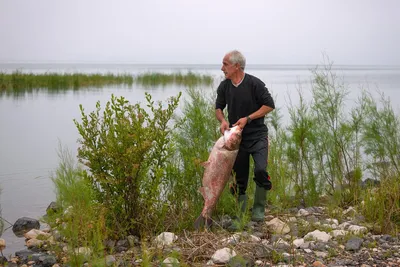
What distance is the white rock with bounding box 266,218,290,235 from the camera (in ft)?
22.3

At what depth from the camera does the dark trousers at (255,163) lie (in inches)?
274

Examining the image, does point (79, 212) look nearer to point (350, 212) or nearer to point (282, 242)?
point (282, 242)

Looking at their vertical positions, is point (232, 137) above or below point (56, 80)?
above

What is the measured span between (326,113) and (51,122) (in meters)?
14.9

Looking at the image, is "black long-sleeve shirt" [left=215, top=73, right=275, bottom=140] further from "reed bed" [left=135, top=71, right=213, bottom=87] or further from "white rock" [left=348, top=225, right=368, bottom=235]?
"reed bed" [left=135, top=71, right=213, bottom=87]

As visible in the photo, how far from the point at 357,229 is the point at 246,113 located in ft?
6.47

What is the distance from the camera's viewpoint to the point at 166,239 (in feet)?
20.9

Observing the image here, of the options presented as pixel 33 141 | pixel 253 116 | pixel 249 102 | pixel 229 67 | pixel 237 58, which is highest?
pixel 237 58

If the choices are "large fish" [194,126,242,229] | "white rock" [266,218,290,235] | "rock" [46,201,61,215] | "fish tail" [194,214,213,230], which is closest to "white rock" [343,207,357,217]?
"white rock" [266,218,290,235]

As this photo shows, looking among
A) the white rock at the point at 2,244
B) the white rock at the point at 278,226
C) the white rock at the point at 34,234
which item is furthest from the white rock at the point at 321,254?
the white rock at the point at 2,244

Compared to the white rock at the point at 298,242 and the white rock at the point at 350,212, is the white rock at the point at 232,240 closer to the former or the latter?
the white rock at the point at 298,242

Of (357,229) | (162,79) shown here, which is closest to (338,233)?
(357,229)

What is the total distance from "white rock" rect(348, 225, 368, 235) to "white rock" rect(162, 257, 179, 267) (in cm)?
237

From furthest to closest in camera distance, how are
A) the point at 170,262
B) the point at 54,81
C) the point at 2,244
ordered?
the point at 54,81
the point at 2,244
the point at 170,262
